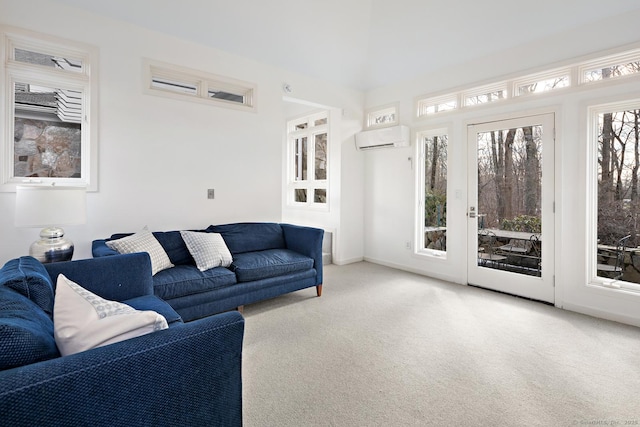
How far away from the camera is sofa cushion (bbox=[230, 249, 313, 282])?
3.28m

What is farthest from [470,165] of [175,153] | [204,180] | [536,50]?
[175,153]

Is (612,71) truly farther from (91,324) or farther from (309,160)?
(91,324)

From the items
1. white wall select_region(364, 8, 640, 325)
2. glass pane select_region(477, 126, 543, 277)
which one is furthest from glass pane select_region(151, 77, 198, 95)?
glass pane select_region(477, 126, 543, 277)

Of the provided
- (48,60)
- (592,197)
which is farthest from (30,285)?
(592,197)

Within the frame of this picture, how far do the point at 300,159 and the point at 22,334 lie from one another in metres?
5.79

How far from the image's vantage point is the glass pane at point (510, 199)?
3812mm

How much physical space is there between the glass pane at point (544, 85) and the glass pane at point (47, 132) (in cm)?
474

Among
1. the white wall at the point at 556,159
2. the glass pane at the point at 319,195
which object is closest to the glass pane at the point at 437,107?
the white wall at the point at 556,159

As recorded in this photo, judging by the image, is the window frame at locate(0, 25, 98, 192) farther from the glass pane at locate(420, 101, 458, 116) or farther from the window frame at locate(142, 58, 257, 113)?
the glass pane at locate(420, 101, 458, 116)

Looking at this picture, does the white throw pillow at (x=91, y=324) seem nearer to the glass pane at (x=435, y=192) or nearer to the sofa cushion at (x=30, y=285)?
the sofa cushion at (x=30, y=285)

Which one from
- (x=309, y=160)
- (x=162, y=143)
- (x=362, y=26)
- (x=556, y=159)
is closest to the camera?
(x=556, y=159)

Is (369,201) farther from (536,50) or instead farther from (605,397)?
(605,397)

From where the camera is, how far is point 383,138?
515 centimetres

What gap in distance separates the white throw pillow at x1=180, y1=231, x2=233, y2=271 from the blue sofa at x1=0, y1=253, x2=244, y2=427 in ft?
5.49
